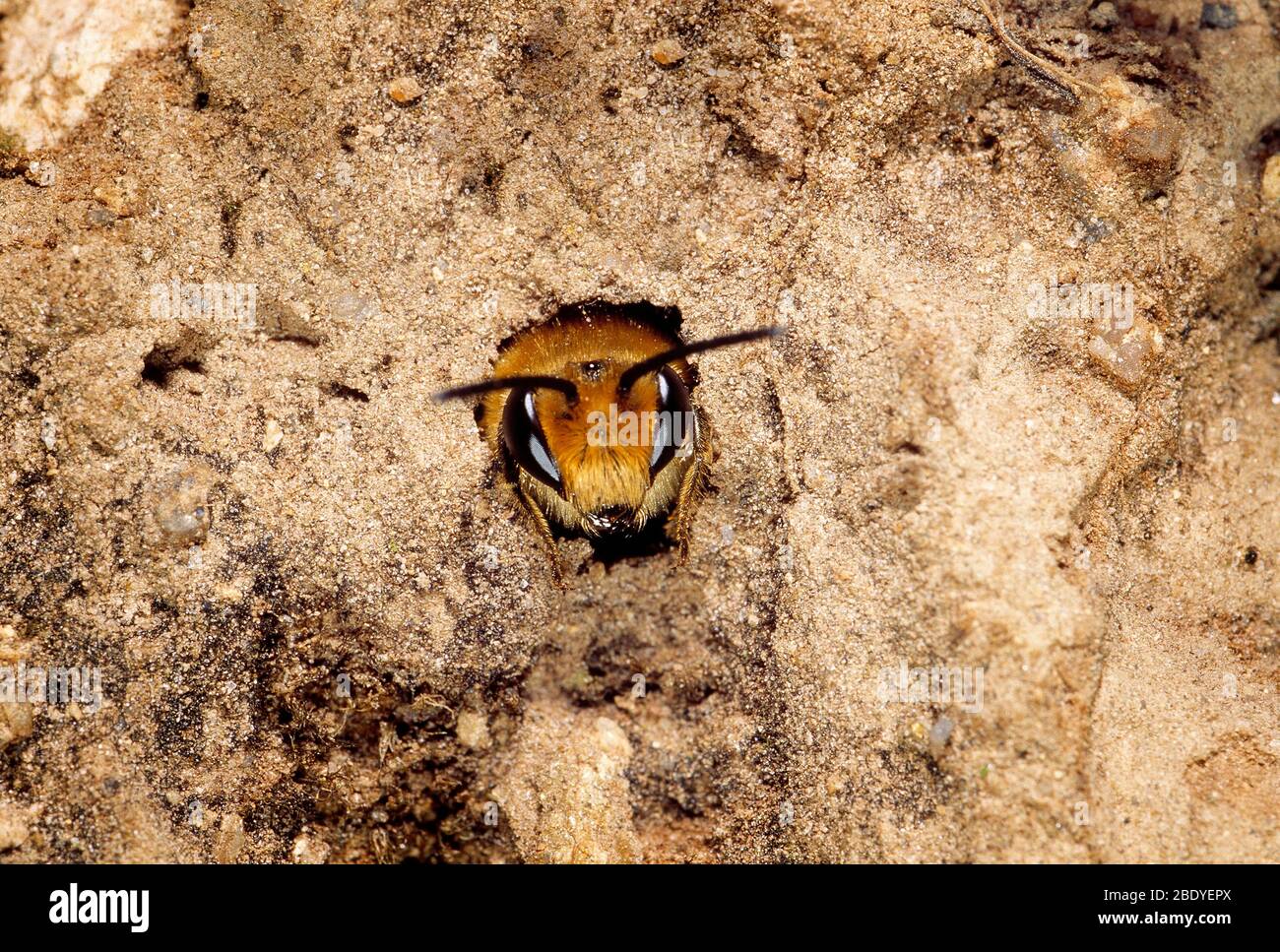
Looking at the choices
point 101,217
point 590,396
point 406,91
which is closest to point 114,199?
point 101,217

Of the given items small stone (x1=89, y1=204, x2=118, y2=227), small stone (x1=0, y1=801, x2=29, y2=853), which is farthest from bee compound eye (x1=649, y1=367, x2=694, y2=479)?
small stone (x1=0, y1=801, x2=29, y2=853)

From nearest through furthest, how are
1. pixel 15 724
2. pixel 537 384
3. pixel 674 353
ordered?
pixel 674 353 < pixel 537 384 < pixel 15 724

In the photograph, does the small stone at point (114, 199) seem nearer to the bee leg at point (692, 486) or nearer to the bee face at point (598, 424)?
the bee face at point (598, 424)

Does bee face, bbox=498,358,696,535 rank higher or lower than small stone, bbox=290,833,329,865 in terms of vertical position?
higher

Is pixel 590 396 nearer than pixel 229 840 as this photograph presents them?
Yes

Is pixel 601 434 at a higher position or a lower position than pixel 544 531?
higher

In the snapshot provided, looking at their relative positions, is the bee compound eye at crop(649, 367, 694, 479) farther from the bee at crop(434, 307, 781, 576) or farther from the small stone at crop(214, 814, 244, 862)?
the small stone at crop(214, 814, 244, 862)

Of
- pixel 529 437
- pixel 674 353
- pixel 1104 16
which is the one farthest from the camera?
pixel 1104 16

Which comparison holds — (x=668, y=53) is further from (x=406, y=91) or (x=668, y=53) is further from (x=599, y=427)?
(x=599, y=427)

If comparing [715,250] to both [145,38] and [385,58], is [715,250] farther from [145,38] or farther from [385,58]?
[145,38]
